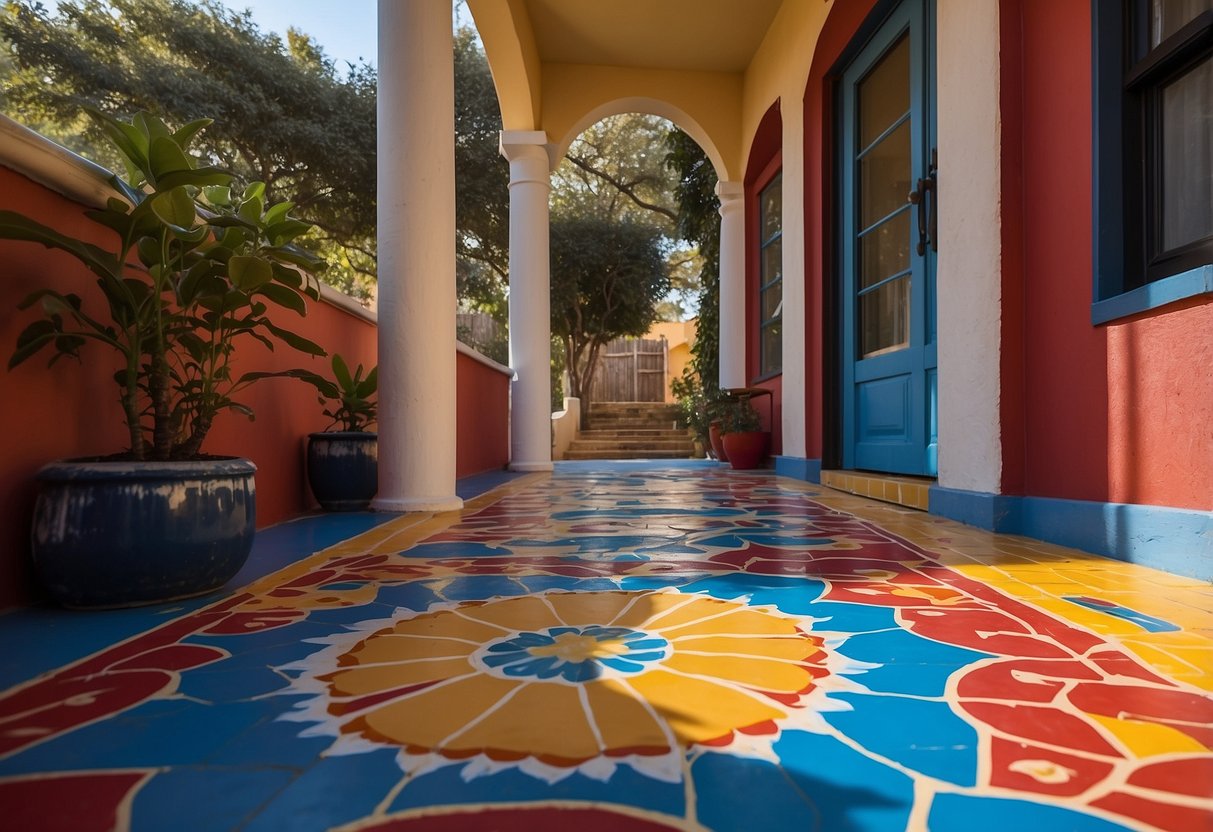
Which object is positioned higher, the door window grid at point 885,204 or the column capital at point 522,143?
the column capital at point 522,143

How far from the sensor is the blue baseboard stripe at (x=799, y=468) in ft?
16.2

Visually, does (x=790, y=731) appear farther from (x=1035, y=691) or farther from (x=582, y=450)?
(x=582, y=450)

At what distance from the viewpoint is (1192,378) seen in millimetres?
1873

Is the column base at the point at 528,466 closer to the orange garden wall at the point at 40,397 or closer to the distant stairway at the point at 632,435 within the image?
the distant stairway at the point at 632,435

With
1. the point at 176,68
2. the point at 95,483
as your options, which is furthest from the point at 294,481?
the point at 176,68

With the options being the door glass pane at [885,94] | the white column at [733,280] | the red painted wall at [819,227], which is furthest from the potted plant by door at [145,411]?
the white column at [733,280]

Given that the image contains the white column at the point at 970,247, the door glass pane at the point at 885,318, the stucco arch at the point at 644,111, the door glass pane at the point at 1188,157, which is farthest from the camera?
the stucco arch at the point at 644,111

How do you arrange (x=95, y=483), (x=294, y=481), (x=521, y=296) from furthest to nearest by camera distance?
(x=521, y=296) → (x=294, y=481) → (x=95, y=483)

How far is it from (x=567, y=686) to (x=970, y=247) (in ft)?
8.43

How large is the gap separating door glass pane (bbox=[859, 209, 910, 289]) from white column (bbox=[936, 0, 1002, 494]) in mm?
711

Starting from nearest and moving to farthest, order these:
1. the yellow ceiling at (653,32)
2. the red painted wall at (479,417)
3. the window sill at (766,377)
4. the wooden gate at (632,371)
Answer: the red painted wall at (479,417), the yellow ceiling at (653,32), the window sill at (766,377), the wooden gate at (632,371)

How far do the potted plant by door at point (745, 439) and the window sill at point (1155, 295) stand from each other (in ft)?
13.6

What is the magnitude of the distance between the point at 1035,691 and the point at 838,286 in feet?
13.1

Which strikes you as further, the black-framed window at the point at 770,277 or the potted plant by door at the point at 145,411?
the black-framed window at the point at 770,277
